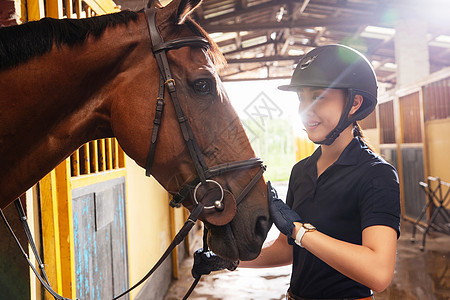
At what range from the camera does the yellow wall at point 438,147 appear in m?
5.27

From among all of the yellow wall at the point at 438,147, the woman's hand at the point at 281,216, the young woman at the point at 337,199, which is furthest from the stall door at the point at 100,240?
the yellow wall at the point at 438,147

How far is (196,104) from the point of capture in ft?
3.41

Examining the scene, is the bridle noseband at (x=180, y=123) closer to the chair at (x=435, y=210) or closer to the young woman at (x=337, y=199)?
the young woman at (x=337, y=199)

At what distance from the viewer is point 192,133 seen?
40.3 inches

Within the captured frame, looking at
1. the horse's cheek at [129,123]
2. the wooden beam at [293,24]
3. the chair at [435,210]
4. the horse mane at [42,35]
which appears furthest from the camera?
the wooden beam at [293,24]

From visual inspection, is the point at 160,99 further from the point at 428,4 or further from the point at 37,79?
the point at 428,4

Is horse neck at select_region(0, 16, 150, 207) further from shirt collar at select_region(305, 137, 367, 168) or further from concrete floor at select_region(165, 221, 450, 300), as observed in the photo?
concrete floor at select_region(165, 221, 450, 300)

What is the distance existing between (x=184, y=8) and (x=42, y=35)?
0.39 meters

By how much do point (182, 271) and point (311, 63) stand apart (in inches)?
148

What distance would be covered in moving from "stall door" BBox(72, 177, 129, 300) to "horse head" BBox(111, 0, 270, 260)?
2.41ft

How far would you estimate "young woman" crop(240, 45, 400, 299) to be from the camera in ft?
3.19

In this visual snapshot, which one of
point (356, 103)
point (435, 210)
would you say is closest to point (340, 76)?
point (356, 103)

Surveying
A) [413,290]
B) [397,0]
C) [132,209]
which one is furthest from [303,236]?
[397,0]

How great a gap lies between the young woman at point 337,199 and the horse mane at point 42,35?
682mm
